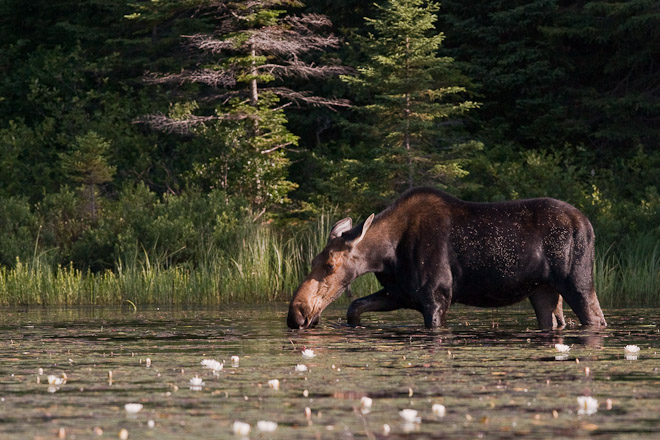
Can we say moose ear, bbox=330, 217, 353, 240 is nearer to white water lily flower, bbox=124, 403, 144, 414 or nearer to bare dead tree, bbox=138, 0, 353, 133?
white water lily flower, bbox=124, 403, 144, 414

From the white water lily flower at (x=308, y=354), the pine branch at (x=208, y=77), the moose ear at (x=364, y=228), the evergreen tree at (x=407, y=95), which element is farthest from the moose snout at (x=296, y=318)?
the pine branch at (x=208, y=77)

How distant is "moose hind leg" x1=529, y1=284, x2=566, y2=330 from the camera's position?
12.8m

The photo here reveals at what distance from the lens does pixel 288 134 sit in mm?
28938

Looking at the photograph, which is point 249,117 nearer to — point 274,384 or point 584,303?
point 584,303

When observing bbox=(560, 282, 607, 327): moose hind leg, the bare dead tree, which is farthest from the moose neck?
the bare dead tree

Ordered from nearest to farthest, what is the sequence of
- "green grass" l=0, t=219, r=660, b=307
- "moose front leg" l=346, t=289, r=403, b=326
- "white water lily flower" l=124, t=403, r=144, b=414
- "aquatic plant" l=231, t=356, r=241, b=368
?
1. "white water lily flower" l=124, t=403, r=144, b=414
2. "aquatic plant" l=231, t=356, r=241, b=368
3. "moose front leg" l=346, t=289, r=403, b=326
4. "green grass" l=0, t=219, r=660, b=307

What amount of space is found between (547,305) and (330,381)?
555 cm

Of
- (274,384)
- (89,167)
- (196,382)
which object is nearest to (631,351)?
(274,384)

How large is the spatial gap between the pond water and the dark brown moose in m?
0.32

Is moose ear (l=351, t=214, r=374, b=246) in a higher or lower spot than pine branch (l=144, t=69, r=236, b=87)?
lower

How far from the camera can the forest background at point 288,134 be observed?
68.2 ft

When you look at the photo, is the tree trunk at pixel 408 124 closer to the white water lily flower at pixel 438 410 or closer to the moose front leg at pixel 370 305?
the moose front leg at pixel 370 305

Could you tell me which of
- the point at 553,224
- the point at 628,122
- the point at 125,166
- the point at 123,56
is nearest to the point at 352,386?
the point at 553,224

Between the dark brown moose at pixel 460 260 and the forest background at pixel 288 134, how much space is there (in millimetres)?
5124
